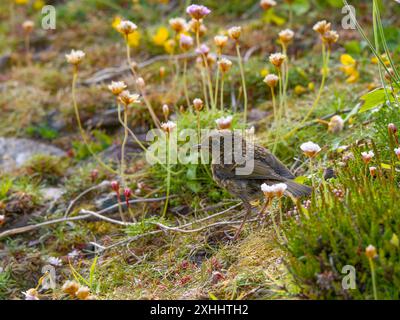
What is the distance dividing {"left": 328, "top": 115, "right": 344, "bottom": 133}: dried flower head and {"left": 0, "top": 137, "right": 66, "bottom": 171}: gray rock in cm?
236

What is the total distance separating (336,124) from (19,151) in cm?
280

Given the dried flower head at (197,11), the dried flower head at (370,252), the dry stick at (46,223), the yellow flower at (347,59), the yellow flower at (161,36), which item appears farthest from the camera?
the yellow flower at (161,36)

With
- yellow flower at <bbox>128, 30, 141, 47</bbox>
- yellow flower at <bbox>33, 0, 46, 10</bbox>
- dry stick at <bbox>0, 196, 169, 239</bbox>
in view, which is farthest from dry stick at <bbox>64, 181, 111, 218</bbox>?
yellow flower at <bbox>33, 0, 46, 10</bbox>

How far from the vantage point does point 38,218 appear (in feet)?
15.9

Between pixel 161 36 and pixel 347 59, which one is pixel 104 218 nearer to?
pixel 347 59

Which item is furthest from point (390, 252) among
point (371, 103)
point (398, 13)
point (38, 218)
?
point (398, 13)

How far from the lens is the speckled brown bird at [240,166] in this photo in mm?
3996

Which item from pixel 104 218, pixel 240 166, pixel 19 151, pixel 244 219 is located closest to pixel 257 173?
pixel 240 166

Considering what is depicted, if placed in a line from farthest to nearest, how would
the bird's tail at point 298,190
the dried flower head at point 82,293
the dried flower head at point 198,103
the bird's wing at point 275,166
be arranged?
the dried flower head at point 198,103
the bird's wing at point 275,166
the bird's tail at point 298,190
the dried flower head at point 82,293

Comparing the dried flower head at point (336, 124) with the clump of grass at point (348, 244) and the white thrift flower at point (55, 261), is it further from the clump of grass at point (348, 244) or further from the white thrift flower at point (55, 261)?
the white thrift flower at point (55, 261)

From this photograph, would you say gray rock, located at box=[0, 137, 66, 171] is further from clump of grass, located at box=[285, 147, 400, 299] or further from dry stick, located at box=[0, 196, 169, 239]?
clump of grass, located at box=[285, 147, 400, 299]

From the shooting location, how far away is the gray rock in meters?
5.65

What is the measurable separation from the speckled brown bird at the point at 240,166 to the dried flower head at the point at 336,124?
637 mm

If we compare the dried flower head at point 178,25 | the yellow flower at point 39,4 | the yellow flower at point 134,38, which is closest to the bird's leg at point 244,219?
the dried flower head at point 178,25
